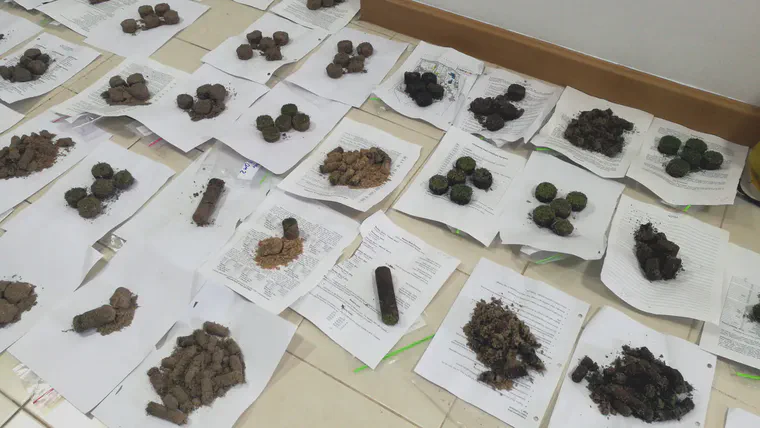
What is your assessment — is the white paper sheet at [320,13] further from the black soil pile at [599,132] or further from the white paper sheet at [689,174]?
the white paper sheet at [689,174]

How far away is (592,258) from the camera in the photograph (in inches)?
56.9

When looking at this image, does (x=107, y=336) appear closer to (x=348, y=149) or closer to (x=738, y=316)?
(x=348, y=149)

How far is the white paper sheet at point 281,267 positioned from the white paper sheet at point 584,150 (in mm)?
735

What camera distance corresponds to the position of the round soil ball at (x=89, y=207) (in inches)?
61.2

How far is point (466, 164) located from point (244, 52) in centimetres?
101

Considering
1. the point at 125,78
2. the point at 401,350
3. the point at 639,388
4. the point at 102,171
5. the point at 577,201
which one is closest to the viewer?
the point at 639,388

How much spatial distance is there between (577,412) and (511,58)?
4.25ft

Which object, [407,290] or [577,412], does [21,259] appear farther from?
[577,412]

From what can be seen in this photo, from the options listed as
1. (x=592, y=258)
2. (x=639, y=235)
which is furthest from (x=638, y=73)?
(x=592, y=258)

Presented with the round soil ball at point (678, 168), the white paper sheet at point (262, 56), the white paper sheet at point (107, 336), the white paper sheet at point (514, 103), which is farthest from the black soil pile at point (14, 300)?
the round soil ball at point (678, 168)

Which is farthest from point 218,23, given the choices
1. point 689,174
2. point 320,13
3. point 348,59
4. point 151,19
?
point 689,174

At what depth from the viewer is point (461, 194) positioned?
5.14 ft

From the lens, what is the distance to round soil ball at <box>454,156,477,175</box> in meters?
1.65

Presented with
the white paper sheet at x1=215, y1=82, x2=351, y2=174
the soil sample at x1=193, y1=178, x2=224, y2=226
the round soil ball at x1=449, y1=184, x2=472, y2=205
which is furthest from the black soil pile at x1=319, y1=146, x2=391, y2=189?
the soil sample at x1=193, y1=178, x2=224, y2=226
